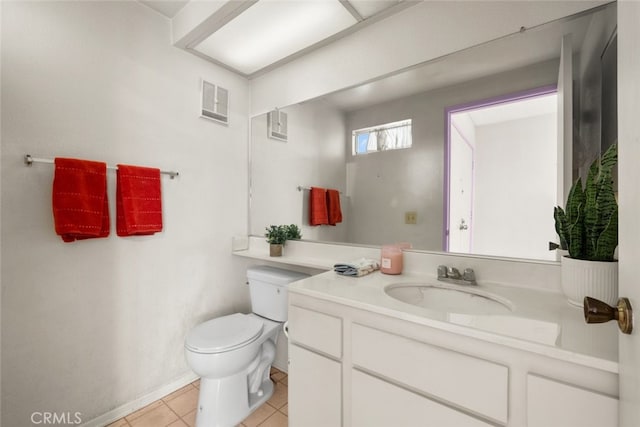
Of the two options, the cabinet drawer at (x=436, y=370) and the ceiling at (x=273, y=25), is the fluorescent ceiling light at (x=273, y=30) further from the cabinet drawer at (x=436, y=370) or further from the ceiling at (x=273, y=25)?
the cabinet drawer at (x=436, y=370)

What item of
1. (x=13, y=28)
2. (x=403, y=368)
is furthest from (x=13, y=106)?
(x=403, y=368)

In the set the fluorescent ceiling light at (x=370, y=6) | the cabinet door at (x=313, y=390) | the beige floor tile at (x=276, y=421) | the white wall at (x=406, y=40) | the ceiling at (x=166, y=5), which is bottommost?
the beige floor tile at (x=276, y=421)

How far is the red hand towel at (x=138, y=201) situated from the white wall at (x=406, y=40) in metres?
0.97

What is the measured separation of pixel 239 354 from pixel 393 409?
2.78 ft

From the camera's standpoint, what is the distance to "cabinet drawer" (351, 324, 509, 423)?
0.67 meters

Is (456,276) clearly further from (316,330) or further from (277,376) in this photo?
(277,376)

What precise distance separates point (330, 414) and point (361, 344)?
33 centimetres

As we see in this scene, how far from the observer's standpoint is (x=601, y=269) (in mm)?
737

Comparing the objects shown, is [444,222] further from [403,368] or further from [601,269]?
[403,368]

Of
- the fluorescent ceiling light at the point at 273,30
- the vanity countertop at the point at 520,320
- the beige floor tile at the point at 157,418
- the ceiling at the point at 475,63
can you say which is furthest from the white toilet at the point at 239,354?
the fluorescent ceiling light at the point at 273,30

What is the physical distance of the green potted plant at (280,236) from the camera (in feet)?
5.79

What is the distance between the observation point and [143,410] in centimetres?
150

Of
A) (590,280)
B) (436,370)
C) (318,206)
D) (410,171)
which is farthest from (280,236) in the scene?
(590,280)

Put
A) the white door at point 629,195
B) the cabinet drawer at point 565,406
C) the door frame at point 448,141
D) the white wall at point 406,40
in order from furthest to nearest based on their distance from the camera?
the door frame at point 448,141 → the white wall at point 406,40 → the cabinet drawer at point 565,406 → the white door at point 629,195
